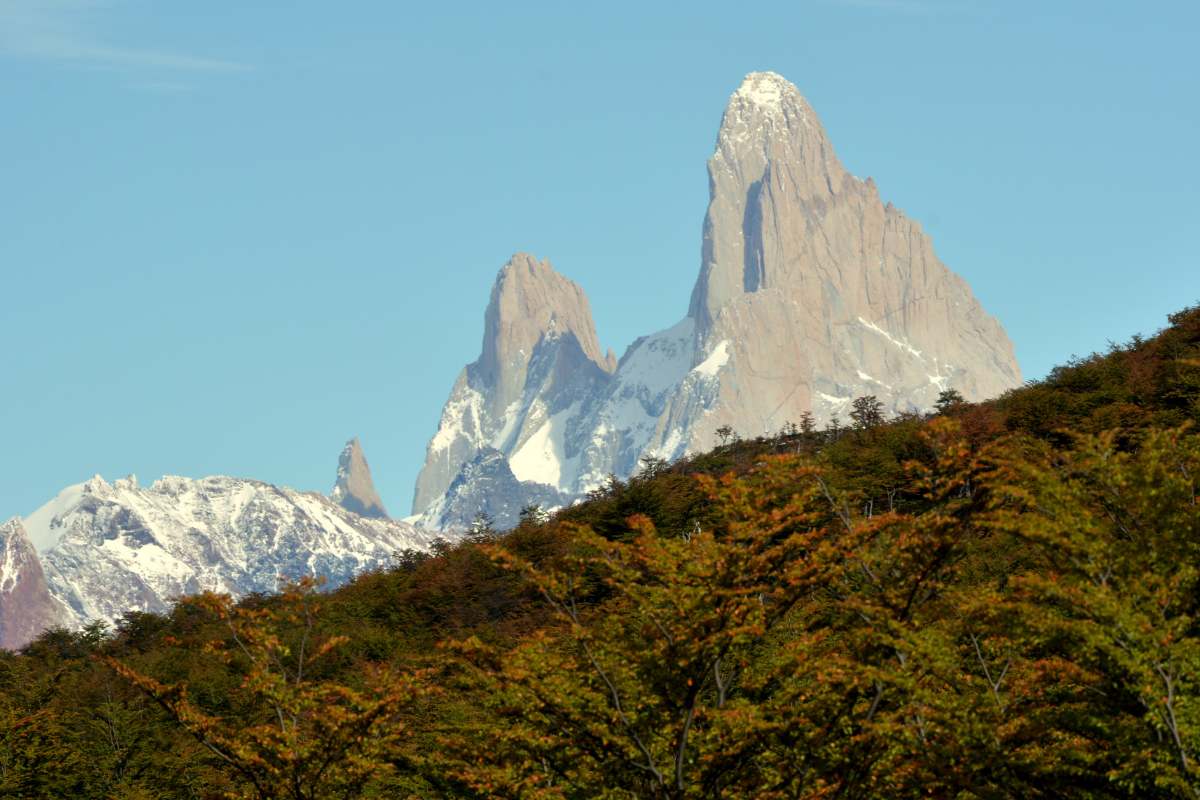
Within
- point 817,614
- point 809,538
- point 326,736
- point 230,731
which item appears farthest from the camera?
point 817,614

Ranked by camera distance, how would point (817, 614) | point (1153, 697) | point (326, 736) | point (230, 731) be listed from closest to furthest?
point (1153, 697) → point (326, 736) → point (230, 731) → point (817, 614)

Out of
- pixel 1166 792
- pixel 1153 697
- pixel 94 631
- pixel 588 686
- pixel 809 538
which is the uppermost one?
pixel 94 631

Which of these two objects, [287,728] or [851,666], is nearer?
[851,666]

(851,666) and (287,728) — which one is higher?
(287,728)

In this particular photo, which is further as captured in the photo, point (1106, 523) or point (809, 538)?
point (1106, 523)

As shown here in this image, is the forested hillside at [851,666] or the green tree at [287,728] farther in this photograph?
the green tree at [287,728]

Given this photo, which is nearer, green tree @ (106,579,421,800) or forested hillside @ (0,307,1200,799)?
forested hillside @ (0,307,1200,799)

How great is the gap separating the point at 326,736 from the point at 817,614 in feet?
63.9

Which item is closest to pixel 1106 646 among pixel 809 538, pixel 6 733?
pixel 809 538

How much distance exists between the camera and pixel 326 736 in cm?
2495

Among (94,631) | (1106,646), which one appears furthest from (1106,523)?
(94,631)

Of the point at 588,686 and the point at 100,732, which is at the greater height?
the point at 100,732

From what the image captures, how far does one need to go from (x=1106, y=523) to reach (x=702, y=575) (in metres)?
8.63

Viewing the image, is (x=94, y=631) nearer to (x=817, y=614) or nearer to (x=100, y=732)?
(x=100, y=732)
